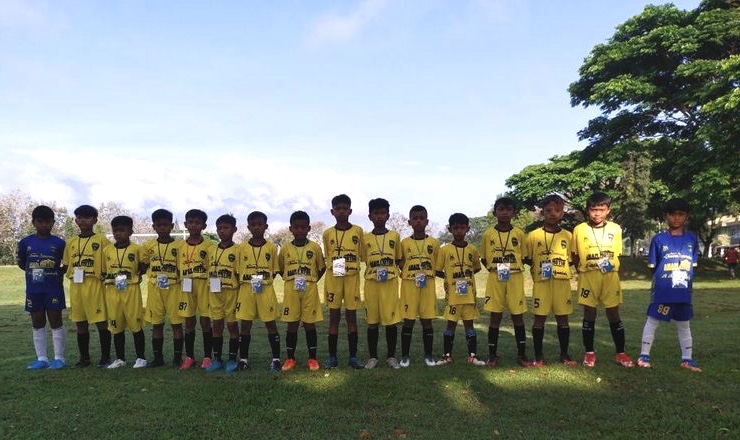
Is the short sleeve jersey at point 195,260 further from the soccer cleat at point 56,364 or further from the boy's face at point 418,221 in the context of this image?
the boy's face at point 418,221

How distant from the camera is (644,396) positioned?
5270 mm

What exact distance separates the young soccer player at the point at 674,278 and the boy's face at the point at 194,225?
5.83m

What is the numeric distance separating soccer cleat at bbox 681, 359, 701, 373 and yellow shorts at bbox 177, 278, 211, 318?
5957 mm

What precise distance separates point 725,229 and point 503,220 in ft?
325

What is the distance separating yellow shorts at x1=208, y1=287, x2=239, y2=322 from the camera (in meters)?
Result: 6.64

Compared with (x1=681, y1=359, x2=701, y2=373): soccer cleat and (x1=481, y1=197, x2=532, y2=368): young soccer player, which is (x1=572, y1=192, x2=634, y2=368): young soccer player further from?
(x1=481, y1=197, x2=532, y2=368): young soccer player

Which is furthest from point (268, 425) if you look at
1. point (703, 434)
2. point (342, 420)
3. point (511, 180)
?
point (511, 180)

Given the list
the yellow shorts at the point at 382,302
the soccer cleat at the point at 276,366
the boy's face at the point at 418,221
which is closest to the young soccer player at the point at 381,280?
the yellow shorts at the point at 382,302

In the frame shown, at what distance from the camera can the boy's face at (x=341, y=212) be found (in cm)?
669

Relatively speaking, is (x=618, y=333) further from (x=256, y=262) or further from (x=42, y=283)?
(x=42, y=283)

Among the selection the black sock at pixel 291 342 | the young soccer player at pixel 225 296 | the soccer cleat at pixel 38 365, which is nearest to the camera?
the young soccer player at pixel 225 296

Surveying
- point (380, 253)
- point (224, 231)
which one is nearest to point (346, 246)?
point (380, 253)

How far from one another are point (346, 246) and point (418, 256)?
0.94 metres

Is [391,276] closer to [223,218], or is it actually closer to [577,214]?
[223,218]
